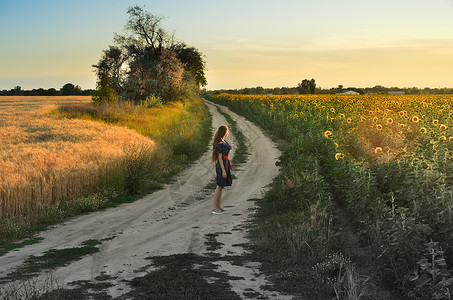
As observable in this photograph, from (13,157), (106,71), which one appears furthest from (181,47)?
(13,157)

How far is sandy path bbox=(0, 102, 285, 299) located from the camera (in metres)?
7.41

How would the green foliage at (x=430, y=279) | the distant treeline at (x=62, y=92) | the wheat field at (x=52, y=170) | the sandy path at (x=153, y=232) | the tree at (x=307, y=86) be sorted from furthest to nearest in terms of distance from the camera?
the distant treeline at (x=62, y=92)
the tree at (x=307, y=86)
the wheat field at (x=52, y=170)
the sandy path at (x=153, y=232)
the green foliage at (x=430, y=279)

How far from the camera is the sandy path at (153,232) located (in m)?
7.41

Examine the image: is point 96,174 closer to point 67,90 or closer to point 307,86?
point 307,86

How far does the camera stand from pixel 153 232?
32.5ft

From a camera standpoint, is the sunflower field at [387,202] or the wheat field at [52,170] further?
the wheat field at [52,170]

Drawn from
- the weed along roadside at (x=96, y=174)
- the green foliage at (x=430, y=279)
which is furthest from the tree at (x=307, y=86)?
the green foliage at (x=430, y=279)

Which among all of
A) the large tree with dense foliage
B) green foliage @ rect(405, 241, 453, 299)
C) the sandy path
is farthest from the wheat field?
the large tree with dense foliage

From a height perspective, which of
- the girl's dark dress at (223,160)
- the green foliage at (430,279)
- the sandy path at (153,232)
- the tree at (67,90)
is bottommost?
the sandy path at (153,232)

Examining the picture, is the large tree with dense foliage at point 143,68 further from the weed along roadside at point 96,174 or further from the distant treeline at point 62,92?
the distant treeline at point 62,92

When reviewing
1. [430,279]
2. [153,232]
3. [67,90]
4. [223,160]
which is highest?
[67,90]

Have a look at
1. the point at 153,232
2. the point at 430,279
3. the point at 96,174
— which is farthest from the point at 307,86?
the point at 430,279

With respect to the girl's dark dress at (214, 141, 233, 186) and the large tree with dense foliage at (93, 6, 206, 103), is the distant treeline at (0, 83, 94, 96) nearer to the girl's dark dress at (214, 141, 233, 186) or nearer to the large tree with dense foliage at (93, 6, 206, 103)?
the large tree with dense foliage at (93, 6, 206, 103)

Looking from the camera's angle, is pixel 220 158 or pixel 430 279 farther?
pixel 220 158
